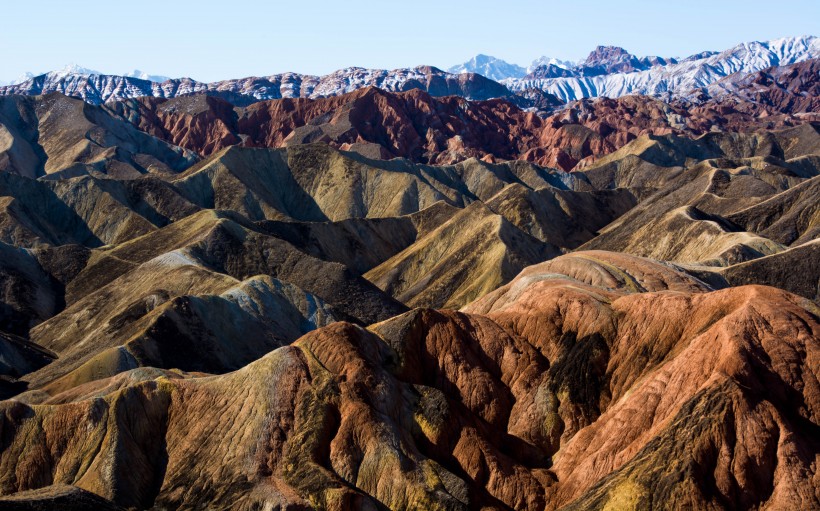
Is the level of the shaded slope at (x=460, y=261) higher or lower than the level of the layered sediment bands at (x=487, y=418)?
lower

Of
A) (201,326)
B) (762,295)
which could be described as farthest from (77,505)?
(201,326)

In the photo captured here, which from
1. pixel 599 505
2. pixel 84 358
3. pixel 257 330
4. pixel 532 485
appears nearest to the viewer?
pixel 599 505

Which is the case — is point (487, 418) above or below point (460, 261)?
above

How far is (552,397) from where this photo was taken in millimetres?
57875

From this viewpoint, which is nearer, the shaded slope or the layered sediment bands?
the layered sediment bands

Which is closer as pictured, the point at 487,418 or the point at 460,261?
the point at 487,418

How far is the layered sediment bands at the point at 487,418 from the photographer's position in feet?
151

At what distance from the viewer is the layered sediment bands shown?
151 feet

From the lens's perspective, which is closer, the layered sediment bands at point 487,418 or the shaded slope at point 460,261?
the layered sediment bands at point 487,418

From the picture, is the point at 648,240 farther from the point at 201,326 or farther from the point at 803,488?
the point at 803,488

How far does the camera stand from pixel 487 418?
192ft

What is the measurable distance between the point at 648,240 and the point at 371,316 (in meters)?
54.4

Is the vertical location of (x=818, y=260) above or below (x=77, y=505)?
below

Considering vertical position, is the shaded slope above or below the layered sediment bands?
below
